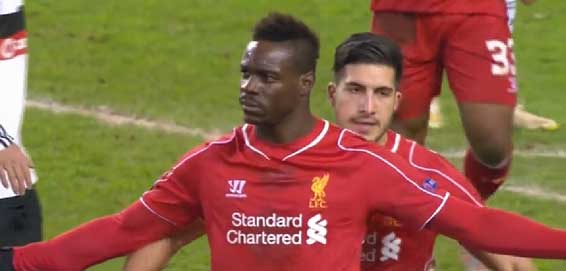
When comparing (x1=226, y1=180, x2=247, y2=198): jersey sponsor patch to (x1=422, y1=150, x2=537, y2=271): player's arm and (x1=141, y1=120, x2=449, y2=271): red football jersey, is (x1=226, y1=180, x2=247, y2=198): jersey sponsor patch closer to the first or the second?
(x1=141, y1=120, x2=449, y2=271): red football jersey

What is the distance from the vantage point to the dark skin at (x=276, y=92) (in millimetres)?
5547

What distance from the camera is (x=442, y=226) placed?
219 inches

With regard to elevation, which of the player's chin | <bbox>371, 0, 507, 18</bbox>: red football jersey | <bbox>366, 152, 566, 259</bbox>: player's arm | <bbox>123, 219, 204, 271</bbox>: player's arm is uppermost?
<bbox>371, 0, 507, 18</bbox>: red football jersey

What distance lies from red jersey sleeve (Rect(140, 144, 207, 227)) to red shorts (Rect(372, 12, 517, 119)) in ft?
7.52

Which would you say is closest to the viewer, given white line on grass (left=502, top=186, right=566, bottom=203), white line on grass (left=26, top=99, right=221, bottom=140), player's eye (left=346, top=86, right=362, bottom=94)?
player's eye (left=346, top=86, right=362, bottom=94)

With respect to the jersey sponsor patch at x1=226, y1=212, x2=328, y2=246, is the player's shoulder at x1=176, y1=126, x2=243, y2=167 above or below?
above

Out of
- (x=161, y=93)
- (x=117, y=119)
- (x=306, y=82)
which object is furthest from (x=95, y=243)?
(x=161, y=93)

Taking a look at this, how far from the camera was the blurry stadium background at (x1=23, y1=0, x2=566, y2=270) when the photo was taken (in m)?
10.0

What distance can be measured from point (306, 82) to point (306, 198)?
357 millimetres

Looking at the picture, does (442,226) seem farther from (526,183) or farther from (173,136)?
(173,136)

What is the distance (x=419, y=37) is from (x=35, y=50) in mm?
6044

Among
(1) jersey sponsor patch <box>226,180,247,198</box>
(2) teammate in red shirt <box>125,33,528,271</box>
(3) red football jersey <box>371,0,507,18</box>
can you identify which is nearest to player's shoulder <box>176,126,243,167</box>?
(1) jersey sponsor patch <box>226,180,247,198</box>

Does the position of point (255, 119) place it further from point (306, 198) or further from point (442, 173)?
point (442, 173)

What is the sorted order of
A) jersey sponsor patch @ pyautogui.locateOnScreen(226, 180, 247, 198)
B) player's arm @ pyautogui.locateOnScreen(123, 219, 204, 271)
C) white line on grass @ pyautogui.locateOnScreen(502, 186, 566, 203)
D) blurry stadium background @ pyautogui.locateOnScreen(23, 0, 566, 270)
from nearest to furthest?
jersey sponsor patch @ pyautogui.locateOnScreen(226, 180, 247, 198), player's arm @ pyautogui.locateOnScreen(123, 219, 204, 271), white line on grass @ pyautogui.locateOnScreen(502, 186, 566, 203), blurry stadium background @ pyautogui.locateOnScreen(23, 0, 566, 270)
